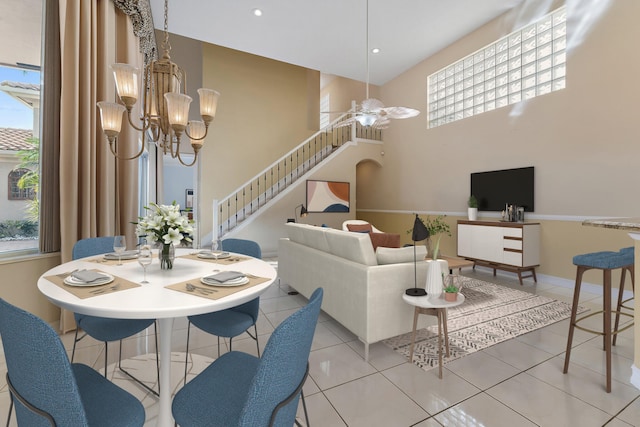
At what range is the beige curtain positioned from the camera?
2535mm

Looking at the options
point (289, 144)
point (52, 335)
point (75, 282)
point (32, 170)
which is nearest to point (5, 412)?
point (75, 282)

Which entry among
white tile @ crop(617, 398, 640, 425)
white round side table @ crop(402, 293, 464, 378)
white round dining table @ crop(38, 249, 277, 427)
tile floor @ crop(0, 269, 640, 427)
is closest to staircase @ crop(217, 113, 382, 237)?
tile floor @ crop(0, 269, 640, 427)

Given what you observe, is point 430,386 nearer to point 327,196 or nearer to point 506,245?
point 506,245

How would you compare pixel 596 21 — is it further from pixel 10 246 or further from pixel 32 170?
pixel 10 246

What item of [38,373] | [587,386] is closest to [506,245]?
[587,386]

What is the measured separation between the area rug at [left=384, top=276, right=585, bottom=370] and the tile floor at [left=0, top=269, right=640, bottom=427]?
0.09 metres

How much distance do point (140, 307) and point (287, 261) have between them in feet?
9.10

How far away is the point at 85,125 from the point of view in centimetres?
265

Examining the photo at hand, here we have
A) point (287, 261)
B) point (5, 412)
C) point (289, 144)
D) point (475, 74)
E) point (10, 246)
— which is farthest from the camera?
point (289, 144)

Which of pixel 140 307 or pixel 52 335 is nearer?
pixel 52 335

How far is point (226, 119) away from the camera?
7.44m

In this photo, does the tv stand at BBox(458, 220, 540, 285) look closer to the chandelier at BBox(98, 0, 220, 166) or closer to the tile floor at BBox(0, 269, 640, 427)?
the tile floor at BBox(0, 269, 640, 427)

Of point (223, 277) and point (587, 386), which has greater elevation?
point (223, 277)

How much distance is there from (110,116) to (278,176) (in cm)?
583
